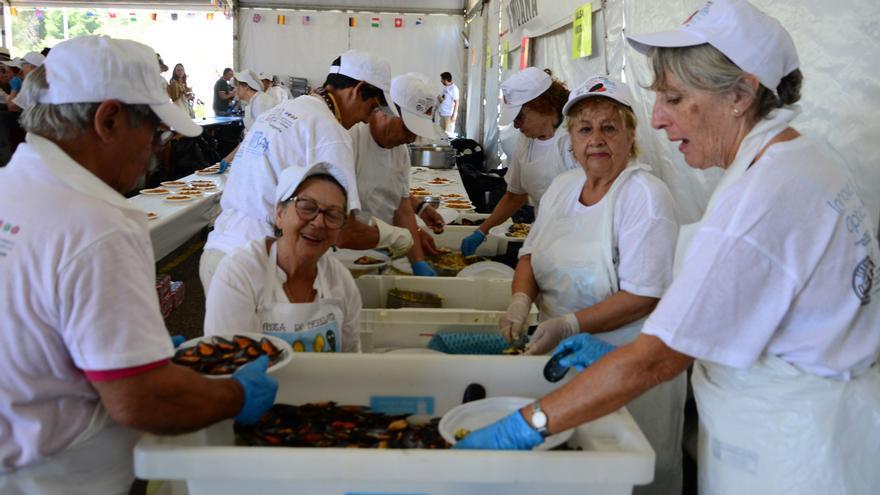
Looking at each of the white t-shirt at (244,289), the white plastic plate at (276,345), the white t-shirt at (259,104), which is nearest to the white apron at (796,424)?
the white plastic plate at (276,345)

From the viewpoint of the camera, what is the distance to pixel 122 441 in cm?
137

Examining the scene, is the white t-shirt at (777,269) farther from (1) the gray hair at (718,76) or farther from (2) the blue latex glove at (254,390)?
(2) the blue latex glove at (254,390)

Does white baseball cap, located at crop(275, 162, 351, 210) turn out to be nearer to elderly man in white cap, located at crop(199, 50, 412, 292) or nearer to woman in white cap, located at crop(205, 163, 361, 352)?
woman in white cap, located at crop(205, 163, 361, 352)

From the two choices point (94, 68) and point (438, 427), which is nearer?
point (94, 68)

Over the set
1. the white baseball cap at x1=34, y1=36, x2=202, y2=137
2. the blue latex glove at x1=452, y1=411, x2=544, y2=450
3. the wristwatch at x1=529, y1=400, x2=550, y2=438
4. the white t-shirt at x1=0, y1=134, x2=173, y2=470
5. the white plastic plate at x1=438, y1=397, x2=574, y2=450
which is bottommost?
the white plastic plate at x1=438, y1=397, x2=574, y2=450

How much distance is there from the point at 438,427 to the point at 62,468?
0.77 metres

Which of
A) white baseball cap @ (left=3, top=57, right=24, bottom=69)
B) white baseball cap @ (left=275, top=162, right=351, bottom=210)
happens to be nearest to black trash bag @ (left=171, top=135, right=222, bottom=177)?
white baseball cap @ (left=3, top=57, right=24, bottom=69)

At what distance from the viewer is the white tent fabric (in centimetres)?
1360

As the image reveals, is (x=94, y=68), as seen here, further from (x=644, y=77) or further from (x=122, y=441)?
(x=644, y=77)

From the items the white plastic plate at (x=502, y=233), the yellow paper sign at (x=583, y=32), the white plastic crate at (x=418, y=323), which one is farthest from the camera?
the yellow paper sign at (x=583, y=32)

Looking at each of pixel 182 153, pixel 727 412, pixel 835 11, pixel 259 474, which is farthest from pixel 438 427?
pixel 182 153

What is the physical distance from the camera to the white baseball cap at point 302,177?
2.00 meters

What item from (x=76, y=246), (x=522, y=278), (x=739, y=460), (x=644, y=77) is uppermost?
(x=644, y=77)

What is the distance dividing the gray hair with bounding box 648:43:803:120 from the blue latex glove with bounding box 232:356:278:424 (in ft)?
3.61
